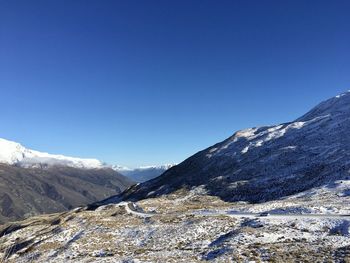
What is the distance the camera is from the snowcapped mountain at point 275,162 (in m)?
95.8

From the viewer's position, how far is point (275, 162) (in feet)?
387

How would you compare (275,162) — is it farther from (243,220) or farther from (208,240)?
(208,240)

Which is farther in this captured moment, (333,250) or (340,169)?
(340,169)

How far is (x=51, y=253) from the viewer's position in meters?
47.6

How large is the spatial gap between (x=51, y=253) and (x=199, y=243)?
2033 centimetres

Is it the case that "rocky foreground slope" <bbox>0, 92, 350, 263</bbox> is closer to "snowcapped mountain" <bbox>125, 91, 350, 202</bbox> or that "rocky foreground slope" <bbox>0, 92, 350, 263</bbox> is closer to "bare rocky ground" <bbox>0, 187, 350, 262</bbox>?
"bare rocky ground" <bbox>0, 187, 350, 262</bbox>

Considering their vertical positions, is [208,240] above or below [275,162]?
below

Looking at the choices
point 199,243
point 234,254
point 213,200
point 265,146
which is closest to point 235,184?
point 213,200

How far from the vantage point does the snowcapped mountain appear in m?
95.8

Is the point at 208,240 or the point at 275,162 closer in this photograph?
the point at 208,240


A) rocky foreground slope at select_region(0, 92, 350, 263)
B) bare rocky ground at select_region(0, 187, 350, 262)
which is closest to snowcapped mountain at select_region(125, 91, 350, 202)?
rocky foreground slope at select_region(0, 92, 350, 263)

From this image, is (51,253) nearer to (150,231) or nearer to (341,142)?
(150,231)

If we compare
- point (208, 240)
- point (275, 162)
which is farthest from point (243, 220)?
point (275, 162)

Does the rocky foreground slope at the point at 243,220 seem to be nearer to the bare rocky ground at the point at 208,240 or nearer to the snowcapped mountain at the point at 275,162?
the bare rocky ground at the point at 208,240
